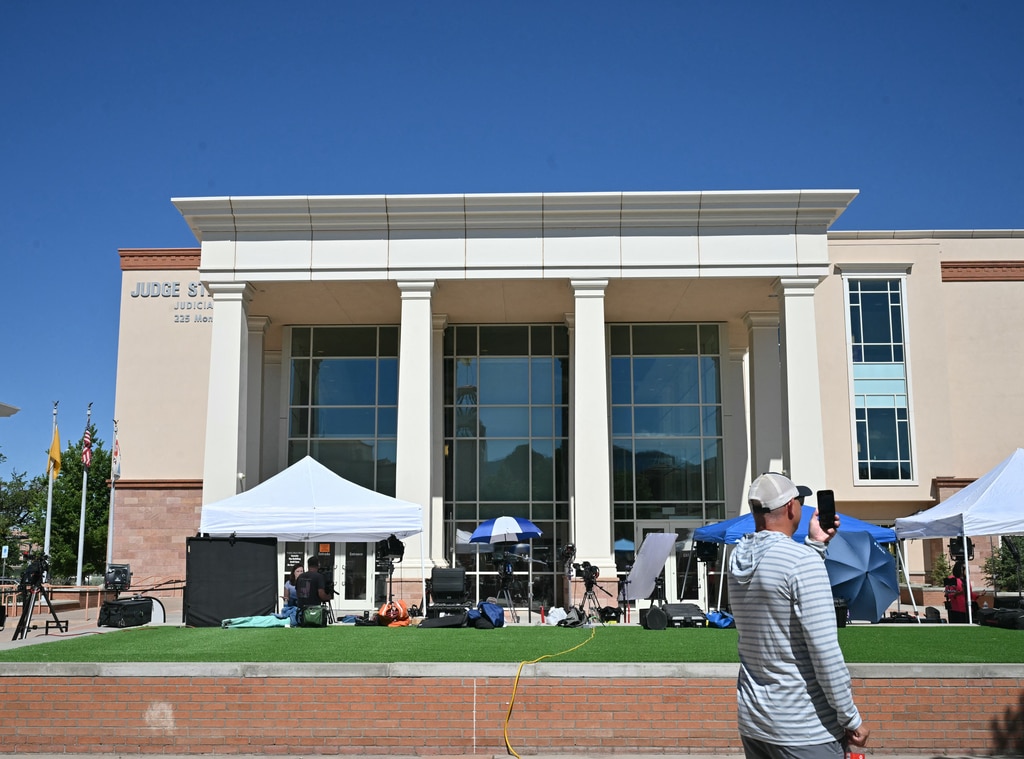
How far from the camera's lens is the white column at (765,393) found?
87.3ft

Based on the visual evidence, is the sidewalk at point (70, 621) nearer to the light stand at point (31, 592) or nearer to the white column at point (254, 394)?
the light stand at point (31, 592)

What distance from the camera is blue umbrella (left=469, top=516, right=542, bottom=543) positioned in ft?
83.0

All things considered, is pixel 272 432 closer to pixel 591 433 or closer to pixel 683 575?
pixel 591 433

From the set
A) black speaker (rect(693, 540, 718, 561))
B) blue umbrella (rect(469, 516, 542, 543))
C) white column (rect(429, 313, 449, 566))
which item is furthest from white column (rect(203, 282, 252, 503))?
black speaker (rect(693, 540, 718, 561))

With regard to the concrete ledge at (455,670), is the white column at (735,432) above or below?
above

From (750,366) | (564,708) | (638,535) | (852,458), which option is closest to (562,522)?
(638,535)

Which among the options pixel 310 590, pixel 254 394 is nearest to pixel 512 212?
pixel 254 394

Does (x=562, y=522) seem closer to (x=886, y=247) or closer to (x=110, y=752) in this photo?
(x=886, y=247)

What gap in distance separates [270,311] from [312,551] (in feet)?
23.0

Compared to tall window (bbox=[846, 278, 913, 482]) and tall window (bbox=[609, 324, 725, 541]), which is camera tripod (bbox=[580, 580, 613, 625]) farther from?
tall window (bbox=[846, 278, 913, 482])

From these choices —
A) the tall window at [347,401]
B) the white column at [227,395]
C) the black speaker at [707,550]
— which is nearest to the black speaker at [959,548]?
the black speaker at [707,550]

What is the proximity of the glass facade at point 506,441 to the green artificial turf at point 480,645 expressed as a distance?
12.2 metres

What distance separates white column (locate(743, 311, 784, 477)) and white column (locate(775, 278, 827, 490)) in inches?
56.9

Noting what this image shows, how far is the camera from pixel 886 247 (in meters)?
33.7
